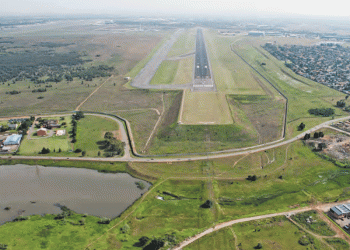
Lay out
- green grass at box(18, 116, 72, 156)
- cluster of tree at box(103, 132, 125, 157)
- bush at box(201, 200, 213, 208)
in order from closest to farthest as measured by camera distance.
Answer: bush at box(201, 200, 213, 208) → cluster of tree at box(103, 132, 125, 157) → green grass at box(18, 116, 72, 156)

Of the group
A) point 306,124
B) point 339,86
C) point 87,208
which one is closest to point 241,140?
point 306,124

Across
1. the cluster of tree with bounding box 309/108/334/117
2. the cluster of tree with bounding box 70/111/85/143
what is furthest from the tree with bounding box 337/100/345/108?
the cluster of tree with bounding box 70/111/85/143

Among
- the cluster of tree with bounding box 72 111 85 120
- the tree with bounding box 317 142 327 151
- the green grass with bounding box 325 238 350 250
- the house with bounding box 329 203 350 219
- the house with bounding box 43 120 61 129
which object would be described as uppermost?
the cluster of tree with bounding box 72 111 85 120

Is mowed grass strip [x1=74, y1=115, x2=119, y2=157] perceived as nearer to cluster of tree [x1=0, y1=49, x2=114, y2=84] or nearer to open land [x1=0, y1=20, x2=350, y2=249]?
open land [x1=0, y1=20, x2=350, y2=249]

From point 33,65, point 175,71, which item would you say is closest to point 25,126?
point 175,71

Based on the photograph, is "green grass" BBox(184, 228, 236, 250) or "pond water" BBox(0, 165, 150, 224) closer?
"green grass" BBox(184, 228, 236, 250)

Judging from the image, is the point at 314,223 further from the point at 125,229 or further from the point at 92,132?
the point at 92,132
